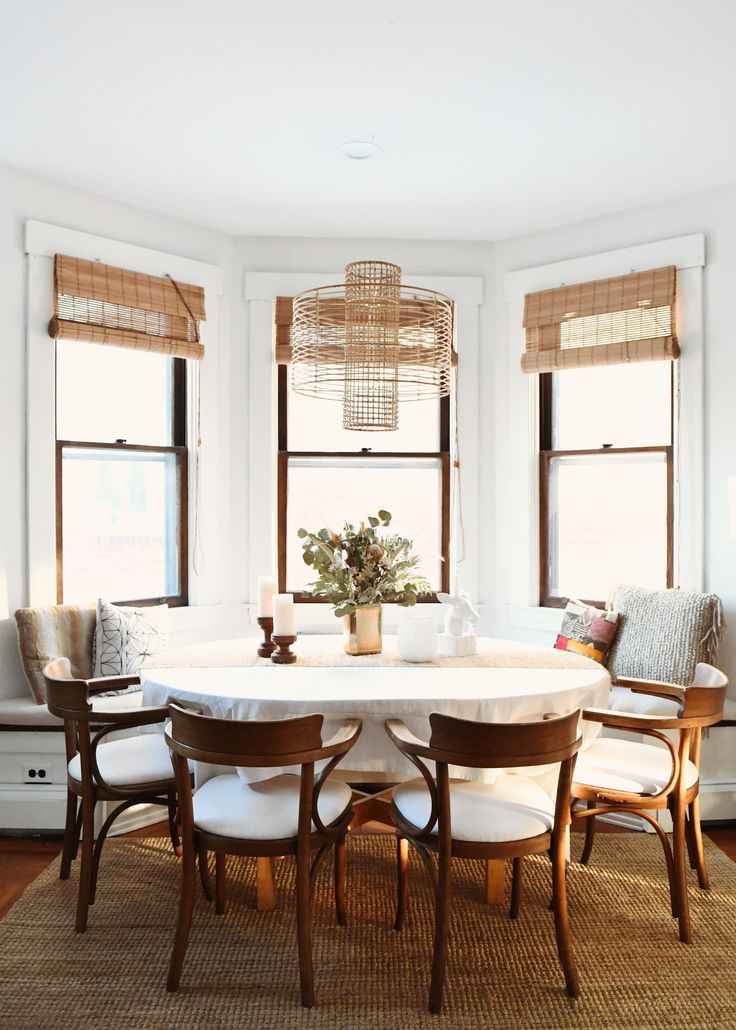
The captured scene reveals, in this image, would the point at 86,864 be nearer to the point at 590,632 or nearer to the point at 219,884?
the point at 219,884

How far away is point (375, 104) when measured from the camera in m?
3.23

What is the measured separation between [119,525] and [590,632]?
7.92 feet

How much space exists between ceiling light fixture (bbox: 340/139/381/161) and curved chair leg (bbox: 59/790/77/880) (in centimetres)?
274

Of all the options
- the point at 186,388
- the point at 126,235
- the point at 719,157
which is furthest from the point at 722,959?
the point at 126,235

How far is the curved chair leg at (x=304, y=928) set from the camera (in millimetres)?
2332

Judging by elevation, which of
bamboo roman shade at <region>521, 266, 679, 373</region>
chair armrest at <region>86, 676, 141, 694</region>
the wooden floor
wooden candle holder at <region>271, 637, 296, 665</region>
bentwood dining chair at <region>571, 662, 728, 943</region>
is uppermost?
bamboo roman shade at <region>521, 266, 679, 373</region>

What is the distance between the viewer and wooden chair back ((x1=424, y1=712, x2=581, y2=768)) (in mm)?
2270

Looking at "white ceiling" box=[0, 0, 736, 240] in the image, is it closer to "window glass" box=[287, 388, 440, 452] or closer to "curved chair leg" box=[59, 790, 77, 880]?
"window glass" box=[287, 388, 440, 452]

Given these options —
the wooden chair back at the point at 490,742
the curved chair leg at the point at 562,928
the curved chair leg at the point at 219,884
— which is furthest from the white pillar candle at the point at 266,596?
the curved chair leg at the point at 562,928

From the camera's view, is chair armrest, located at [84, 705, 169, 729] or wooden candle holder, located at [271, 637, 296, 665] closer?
chair armrest, located at [84, 705, 169, 729]

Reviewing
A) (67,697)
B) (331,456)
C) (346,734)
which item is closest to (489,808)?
(346,734)

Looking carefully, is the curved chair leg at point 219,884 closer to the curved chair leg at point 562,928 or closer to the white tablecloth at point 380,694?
the white tablecloth at point 380,694

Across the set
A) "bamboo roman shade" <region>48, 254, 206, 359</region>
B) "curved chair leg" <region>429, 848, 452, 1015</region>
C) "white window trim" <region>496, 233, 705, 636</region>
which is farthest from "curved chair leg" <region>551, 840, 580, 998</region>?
"bamboo roman shade" <region>48, 254, 206, 359</region>

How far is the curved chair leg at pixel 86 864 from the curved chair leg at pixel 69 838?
225 millimetres
